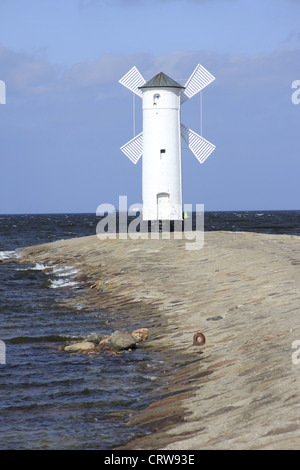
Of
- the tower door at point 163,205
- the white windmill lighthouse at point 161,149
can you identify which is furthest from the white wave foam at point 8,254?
the tower door at point 163,205

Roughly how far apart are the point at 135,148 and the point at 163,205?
13.4 feet

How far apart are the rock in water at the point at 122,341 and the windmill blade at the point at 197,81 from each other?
76.7ft

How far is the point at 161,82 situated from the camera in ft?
100

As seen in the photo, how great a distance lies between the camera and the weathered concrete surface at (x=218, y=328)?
653 cm

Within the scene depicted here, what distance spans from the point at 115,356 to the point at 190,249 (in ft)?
36.2

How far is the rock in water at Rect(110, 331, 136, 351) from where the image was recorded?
36.7 feet

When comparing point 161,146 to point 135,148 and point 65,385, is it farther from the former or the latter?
point 65,385

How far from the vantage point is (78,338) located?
41.0ft

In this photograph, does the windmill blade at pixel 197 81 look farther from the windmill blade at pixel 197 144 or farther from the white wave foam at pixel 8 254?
the white wave foam at pixel 8 254

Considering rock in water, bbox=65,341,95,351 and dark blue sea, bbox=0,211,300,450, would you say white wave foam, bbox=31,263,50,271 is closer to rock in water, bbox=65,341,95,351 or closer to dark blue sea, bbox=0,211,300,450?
dark blue sea, bbox=0,211,300,450

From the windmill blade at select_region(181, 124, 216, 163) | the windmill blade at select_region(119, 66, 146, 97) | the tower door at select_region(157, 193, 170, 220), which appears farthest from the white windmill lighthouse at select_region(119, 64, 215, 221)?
the windmill blade at select_region(119, 66, 146, 97)

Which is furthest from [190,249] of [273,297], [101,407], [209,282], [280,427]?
[280,427]

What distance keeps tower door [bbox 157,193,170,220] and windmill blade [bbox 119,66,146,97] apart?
674 centimetres

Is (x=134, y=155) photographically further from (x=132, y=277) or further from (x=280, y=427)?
(x=280, y=427)
